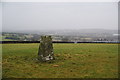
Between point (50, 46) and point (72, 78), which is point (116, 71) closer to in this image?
point (72, 78)

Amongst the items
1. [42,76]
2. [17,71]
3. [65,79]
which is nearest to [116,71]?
[65,79]

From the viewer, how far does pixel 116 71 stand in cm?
1070

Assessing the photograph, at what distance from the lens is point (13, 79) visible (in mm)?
9156

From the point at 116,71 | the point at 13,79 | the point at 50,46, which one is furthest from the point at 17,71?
the point at 116,71

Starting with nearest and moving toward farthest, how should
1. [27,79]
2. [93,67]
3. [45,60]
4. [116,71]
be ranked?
[27,79]
[116,71]
[93,67]
[45,60]

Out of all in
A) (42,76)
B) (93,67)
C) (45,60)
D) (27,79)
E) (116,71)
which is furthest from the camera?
(45,60)

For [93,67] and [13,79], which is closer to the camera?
[13,79]

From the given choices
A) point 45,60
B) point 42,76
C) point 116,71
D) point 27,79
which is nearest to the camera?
point 27,79

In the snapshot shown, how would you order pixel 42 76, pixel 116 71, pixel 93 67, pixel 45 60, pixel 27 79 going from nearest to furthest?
pixel 27 79 < pixel 42 76 < pixel 116 71 < pixel 93 67 < pixel 45 60

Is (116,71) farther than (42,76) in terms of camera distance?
Yes

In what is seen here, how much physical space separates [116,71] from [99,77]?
69.7 inches

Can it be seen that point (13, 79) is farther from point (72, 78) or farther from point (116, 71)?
point (116, 71)

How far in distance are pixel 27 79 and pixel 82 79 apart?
282 cm

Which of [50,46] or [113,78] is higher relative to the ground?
[50,46]
